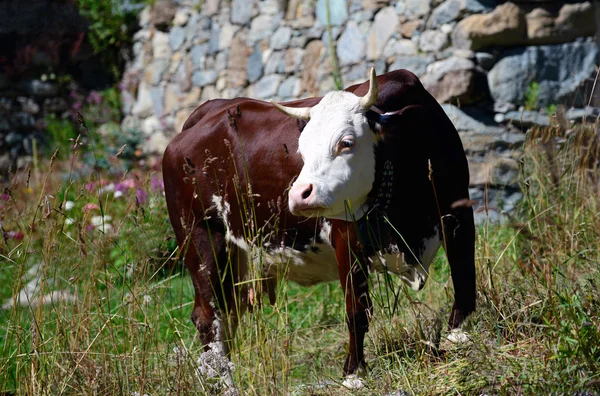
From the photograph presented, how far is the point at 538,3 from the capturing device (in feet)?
16.3

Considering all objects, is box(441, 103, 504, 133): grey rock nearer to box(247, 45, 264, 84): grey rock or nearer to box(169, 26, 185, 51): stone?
box(247, 45, 264, 84): grey rock

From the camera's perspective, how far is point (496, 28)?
5000 mm

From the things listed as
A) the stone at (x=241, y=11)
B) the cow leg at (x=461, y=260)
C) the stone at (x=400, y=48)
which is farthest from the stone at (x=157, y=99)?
the cow leg at (x=461, y=260)

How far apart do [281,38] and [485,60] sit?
2.41 m

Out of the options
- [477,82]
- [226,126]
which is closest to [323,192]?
[226,126]

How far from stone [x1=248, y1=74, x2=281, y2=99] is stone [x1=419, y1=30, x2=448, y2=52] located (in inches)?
77.2

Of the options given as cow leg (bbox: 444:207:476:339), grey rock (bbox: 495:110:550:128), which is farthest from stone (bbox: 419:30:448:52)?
cow leg (bbox: 444:207:476:339)

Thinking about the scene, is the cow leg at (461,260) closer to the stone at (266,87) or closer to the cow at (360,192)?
the cow at (360,192)

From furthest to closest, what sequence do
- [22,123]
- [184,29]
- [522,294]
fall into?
[22,123], [184,29], [522,294]

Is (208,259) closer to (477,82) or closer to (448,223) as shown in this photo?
(448,223)

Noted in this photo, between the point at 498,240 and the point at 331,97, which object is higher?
the point at 331,97

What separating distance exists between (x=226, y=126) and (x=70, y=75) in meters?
6.61

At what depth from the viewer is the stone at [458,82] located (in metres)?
5.03

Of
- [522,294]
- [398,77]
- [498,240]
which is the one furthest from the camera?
[498,240]
